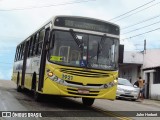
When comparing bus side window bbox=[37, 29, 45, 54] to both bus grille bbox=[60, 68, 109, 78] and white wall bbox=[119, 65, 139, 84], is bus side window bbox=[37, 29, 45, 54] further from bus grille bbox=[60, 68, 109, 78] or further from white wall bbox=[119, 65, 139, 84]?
white wall bbox=[119, 65, 139, 84]

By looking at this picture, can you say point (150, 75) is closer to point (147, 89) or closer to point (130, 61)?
point (147, 89)

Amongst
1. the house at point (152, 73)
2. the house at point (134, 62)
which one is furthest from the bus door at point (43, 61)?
the house at point (134, 62)

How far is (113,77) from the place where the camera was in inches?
603

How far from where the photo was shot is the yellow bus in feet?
47.8

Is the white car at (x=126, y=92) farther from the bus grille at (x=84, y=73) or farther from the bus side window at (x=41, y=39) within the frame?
the bus grille at (x=84, y=73)

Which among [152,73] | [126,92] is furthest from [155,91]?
[126,92]

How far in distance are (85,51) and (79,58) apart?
1.14 feet

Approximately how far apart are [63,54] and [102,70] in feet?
5.04

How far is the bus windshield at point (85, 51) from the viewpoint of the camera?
1471 cm

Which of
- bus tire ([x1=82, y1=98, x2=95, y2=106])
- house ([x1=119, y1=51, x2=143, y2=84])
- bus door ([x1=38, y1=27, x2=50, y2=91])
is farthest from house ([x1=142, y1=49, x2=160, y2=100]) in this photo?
bus door ([x1=38, y1=27, x2=50, y2=91])

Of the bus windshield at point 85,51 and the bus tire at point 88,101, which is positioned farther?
the bus tire at point 88,101

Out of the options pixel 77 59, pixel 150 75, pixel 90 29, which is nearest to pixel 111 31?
pixel 90 29

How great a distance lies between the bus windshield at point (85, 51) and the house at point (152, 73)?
1929 cm

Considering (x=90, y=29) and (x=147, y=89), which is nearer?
(x=90, y=29)
